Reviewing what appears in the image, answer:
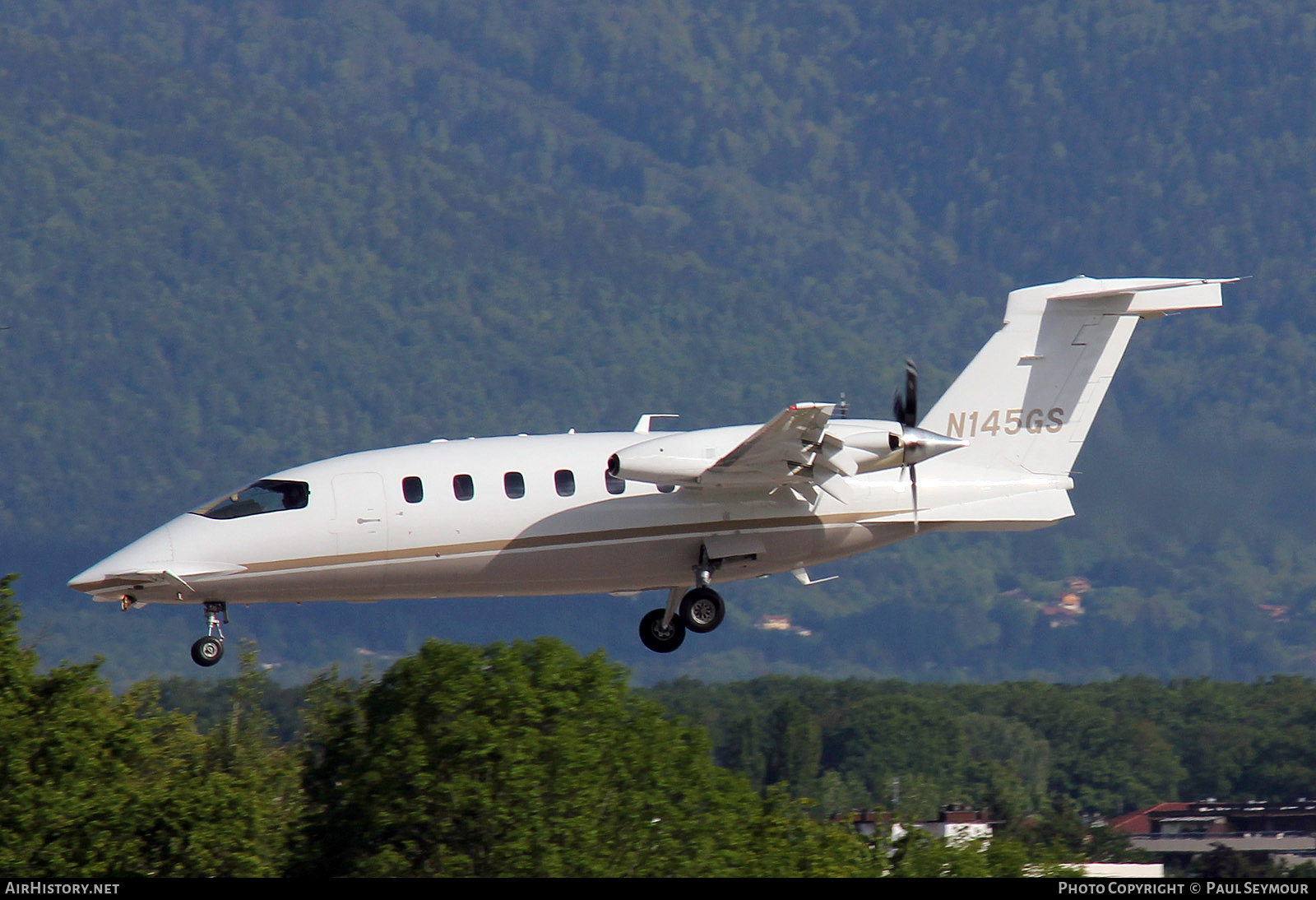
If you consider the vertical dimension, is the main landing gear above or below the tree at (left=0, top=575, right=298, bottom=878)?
above

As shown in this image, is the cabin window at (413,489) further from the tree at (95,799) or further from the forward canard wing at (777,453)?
the tree at (95,799)

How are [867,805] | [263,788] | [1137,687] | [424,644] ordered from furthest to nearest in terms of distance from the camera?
[1137,687] < [867,805] < [263,788] < [424,644]

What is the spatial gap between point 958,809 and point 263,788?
151 ft

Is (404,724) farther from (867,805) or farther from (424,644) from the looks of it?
(867,805)

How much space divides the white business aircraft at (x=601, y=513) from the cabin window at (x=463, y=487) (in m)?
0.03

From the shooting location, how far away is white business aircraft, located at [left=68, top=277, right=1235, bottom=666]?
34531 millimetres

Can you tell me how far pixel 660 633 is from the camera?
3741 centimetres

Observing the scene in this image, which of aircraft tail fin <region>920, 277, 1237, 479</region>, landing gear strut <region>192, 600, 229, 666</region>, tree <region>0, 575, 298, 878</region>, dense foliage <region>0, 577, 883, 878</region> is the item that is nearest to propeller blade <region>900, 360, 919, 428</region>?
aircraft tail fin <region>920, 277, 1237, 479</region>

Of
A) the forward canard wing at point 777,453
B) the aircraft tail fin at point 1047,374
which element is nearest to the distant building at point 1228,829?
the aircraft tail fin at point 1047,374

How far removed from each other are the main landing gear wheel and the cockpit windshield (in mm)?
6846

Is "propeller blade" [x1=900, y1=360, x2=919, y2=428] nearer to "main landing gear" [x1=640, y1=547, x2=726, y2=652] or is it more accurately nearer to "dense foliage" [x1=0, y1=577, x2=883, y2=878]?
"main landing gear" [x1=640, y1=547, x2=726, y2=652]

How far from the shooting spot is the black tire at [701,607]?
36.6 meters

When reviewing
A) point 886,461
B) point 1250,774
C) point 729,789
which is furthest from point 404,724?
point 1250,774

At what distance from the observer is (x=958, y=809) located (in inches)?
3605
